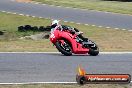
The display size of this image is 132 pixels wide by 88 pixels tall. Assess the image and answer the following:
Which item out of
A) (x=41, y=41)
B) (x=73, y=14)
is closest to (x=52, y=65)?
(x=41, y=41)

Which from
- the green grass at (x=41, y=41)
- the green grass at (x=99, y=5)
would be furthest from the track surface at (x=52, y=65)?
the green grass at (x=99, y=5)

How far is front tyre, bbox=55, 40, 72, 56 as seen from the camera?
1642cm

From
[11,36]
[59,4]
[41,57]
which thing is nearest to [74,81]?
[41,57]

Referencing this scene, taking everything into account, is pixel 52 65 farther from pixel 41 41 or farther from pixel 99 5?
pixel 99 5

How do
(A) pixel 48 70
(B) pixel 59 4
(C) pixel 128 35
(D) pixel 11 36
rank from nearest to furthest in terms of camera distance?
(A) pixel 48 70 < (D) pixel 11 36 < (C) pixel 128 35 < (B) pixel 59 4

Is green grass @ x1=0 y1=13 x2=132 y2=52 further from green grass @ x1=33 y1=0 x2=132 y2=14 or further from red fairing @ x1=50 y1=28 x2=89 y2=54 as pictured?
green grass @ x1=33 y1=0 x2=132 y2=14

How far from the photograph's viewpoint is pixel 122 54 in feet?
56.0

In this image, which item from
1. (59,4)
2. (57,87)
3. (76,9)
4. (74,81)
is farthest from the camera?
Result: (59,4)

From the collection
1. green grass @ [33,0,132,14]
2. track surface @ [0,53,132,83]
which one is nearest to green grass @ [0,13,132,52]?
track surface @ [0,53,132,83]

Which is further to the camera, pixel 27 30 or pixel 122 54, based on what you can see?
pixel 27 30

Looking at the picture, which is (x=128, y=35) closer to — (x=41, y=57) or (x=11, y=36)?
(x=11, y=36)

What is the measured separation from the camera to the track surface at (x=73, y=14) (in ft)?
97.8

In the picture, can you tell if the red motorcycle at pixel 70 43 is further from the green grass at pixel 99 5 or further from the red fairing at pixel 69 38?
the green grass at pixel 99 5

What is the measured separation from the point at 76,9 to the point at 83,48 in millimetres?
18304
